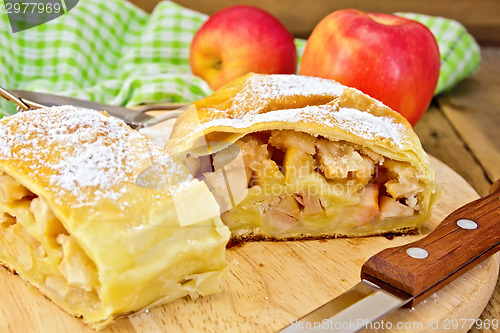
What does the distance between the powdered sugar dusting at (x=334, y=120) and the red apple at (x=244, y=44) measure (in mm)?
1084

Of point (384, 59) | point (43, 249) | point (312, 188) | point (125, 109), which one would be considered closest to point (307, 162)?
point (312, 188)

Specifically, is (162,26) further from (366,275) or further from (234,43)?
(366,275)

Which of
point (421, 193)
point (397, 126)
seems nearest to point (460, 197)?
point (421, 193)

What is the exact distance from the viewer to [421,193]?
2.08 m

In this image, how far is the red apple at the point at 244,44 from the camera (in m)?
3.08

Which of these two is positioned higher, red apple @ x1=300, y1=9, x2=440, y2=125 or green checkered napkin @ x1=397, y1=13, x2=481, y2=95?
red apple @ x1=300, y1=9, x2=440, y2=125

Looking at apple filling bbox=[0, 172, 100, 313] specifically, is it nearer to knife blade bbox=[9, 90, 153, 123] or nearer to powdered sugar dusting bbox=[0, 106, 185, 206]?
powdered sugar dusting bbox=[0, 106, 185, 206]

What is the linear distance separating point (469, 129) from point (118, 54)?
2058mm

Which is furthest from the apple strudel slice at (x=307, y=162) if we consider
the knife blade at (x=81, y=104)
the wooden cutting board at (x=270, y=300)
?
the knife blade at (x=81, y=104)

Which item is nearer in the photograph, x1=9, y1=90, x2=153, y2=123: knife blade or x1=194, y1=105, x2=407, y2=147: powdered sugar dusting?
x1=194, y1=105, x2=407, y2=147: powdered sugar dusting

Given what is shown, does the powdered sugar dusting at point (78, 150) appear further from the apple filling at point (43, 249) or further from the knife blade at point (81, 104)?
the knife blade at point (81, 104)

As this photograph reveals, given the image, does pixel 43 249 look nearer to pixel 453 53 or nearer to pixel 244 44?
pixel 244 44

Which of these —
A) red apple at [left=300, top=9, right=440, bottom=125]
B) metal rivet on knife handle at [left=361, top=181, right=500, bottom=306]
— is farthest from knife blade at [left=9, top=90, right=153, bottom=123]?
metal rivet on knife handle at [left=361, top=181, right=500, bottom=306]

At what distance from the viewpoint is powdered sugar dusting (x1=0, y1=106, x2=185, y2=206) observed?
5.15ft
